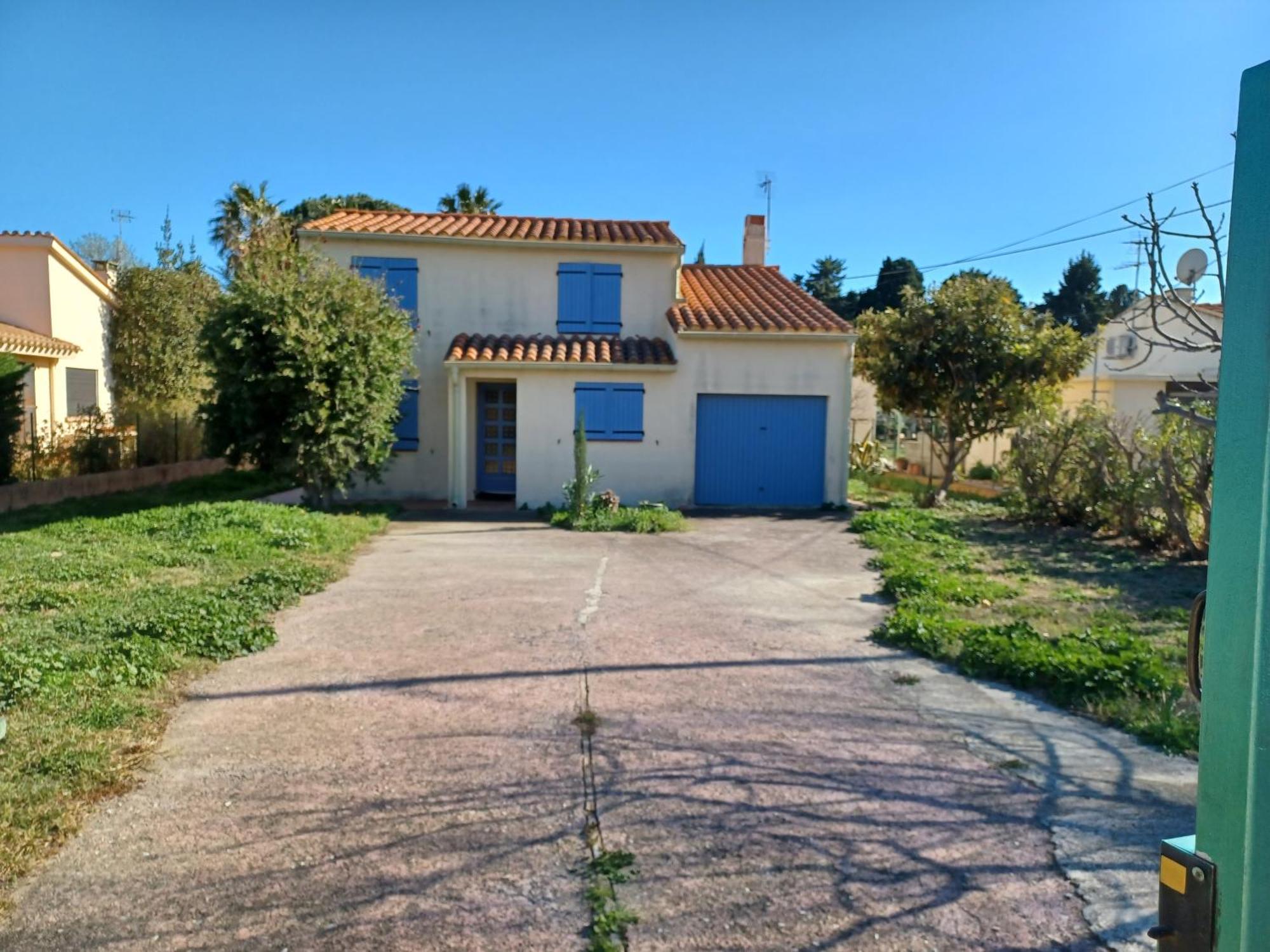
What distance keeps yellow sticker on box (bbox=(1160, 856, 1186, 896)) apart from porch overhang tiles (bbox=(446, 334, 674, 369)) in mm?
14613

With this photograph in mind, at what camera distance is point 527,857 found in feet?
12.2

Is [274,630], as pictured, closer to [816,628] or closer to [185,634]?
[185,634]

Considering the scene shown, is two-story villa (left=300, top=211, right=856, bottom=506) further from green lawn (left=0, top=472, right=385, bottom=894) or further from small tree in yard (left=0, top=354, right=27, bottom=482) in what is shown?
small tree in yard (left=0, top=354, right=27, bottom=482)

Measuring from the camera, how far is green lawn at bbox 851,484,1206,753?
5.78 m

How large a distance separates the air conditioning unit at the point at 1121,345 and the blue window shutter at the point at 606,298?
11738 millimetres

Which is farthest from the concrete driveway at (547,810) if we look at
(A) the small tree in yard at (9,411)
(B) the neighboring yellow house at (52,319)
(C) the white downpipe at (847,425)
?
(B) the neighboring yellow house at (52,319)

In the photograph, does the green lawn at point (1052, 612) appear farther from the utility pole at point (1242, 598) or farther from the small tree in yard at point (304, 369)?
the small tree in yard at point (304, 369)

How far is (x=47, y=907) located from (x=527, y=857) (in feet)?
5.64

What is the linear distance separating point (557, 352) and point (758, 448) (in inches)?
155

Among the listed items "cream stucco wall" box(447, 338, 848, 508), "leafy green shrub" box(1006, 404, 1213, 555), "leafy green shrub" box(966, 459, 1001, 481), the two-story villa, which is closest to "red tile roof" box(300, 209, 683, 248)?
the two-story villa

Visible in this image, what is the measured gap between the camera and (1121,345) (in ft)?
77.6

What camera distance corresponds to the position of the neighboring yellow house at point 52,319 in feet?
58.1

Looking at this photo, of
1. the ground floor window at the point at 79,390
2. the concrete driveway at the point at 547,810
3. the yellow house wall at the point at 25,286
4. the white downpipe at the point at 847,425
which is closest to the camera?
the concrete driveway at the point at 547,810

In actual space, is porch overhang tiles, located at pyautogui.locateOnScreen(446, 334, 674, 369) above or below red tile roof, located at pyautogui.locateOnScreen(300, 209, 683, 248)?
below
